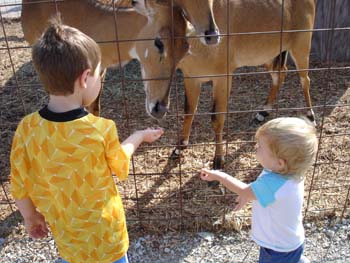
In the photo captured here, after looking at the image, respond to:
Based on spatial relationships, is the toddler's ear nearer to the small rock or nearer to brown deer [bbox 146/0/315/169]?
the small rock

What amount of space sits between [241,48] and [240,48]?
0.05ft

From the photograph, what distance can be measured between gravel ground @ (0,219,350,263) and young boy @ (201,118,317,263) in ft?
2.85

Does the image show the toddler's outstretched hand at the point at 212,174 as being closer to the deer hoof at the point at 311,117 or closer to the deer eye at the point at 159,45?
the deer eye at the point at 159,45

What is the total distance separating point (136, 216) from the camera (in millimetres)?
3357

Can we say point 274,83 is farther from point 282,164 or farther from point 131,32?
point 282,164

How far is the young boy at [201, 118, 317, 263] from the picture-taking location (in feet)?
6.11

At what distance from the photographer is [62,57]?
1.71 meters

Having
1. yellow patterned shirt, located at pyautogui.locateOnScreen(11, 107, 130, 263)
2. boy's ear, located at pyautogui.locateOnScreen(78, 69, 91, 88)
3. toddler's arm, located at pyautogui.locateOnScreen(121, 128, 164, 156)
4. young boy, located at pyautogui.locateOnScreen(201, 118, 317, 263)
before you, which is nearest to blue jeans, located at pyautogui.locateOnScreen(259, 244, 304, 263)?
A: young boy, located at pyautogui.locateOnScreen(201, 118, 317, 263)

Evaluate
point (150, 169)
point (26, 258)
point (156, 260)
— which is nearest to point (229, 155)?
point (150, 169)

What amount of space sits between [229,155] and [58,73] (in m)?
2.73

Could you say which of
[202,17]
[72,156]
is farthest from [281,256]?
[202,17]

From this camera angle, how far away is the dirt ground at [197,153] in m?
3.25

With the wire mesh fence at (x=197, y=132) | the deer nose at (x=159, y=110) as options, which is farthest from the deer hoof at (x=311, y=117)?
the deer nose at (x=159, y=110)

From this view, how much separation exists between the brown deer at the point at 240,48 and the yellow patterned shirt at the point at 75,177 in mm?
1795
